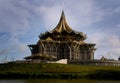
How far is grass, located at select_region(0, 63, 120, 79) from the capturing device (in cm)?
6912

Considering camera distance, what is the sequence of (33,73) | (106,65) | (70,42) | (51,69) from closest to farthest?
(33,73)
(51,69)
(106,65)
(70,42)

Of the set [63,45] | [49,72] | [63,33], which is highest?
[63,33]

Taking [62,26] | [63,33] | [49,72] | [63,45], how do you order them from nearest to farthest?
[49,72] → [63,45] → [63,33] → [62,26]

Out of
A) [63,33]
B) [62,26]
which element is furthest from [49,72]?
[62,26]

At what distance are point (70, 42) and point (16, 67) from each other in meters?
37.5

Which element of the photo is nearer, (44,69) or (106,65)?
(44,69)

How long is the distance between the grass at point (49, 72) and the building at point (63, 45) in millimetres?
30706

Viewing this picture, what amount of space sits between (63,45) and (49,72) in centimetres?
4333

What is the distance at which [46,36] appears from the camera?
399 feet

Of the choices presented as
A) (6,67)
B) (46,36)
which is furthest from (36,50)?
(6,67)

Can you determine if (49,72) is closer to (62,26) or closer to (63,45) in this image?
(63,45)

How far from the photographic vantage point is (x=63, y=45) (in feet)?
380

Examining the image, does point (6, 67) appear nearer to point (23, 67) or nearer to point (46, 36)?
point (23, 67)

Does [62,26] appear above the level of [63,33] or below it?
above
